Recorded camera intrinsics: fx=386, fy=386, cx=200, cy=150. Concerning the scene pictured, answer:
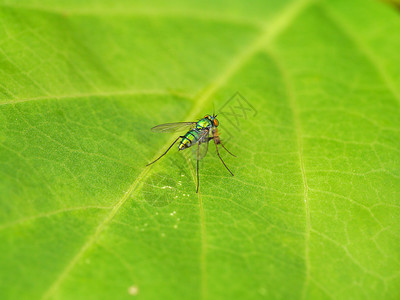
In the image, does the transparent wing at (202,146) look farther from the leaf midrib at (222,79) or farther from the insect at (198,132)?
the leaf midrib at (222,79)

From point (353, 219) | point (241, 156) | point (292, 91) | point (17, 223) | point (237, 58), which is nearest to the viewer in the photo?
point (17, 223)

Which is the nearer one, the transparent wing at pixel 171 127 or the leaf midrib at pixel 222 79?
the leaf midrib at pixel 222 79

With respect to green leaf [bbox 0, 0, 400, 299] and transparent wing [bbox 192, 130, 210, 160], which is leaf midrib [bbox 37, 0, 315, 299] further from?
transparent wing [bbox 192, 130, 210, 160]

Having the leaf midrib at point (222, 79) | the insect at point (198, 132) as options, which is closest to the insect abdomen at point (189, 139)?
the insect at point (198, 132)

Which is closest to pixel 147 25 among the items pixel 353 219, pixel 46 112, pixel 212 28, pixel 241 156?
pixel 212 28

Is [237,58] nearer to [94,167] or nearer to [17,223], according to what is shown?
[94,167]

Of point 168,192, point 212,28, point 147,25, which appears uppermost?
point 147,25
